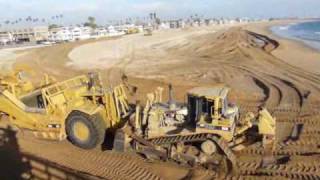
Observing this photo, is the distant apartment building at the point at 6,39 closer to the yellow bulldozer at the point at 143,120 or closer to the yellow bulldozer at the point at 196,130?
the yellow bulldozer at the point at 143,120

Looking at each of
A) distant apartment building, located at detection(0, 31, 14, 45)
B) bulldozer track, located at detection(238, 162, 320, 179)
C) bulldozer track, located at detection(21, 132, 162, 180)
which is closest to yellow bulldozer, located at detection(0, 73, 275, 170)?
bulldozer track, located at detection(21, 132, 162, 180)

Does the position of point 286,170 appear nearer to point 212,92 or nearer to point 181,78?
point 212,92

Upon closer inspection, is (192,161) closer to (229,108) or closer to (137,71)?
(229,108)

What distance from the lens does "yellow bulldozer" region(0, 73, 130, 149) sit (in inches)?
508

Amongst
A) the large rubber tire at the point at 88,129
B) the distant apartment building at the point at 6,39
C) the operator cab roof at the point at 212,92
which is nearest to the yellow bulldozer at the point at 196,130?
the operator cab roof at the point at 212,92

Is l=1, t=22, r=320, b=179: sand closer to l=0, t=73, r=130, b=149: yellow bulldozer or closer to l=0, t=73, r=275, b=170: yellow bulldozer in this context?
l=0, t=73, r=275, b=170: yellow bulldozer

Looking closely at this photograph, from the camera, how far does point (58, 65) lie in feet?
126

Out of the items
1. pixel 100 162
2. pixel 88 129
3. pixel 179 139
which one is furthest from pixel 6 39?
pixel 179 139

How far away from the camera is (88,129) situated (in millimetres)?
12828

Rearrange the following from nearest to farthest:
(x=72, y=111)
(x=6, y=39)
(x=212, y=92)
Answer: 1. (x=212, y=92)
2. (x=72, y=111)
3. (x=6, y=39)

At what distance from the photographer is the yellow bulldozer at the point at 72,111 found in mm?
12891

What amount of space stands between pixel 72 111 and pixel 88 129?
27.6 inches

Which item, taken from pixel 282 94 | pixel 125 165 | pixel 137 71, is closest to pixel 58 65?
pixel 137 71

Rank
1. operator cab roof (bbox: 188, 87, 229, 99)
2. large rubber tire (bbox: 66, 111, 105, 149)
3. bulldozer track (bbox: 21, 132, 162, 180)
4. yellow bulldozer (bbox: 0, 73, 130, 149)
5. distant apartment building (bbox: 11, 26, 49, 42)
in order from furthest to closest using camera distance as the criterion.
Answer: distant apartment building (bbox: 11, 26, 49, 42), yellow bulldozer (bbox: 0, 73, 130, 149), large rubber tire (bbox: 66, 111, 105, 149), bulldozer track (bbox: 21, 132, 162, 180), operator cab roof (bbox: 188, 87, 229, 99)
